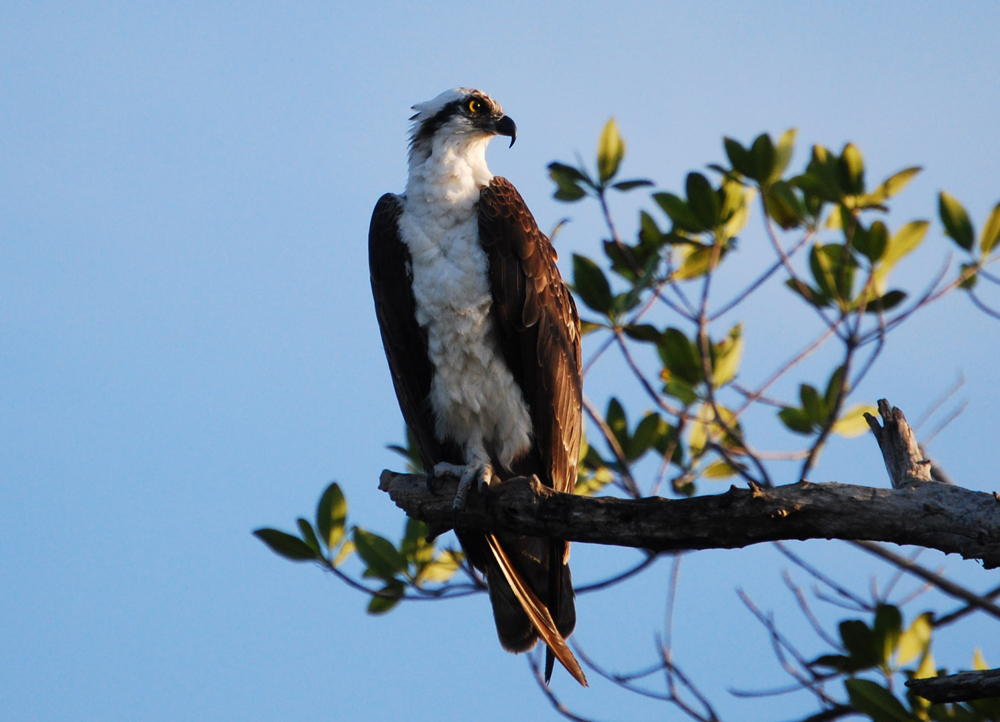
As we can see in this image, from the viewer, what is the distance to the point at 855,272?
17.5 ft

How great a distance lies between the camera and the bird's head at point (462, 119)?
207 inches

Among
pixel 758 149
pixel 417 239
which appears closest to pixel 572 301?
pixel 417 239

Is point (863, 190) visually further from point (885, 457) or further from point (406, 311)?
point (406, 311)

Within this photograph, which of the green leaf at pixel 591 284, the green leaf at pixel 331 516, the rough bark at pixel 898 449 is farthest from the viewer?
the green leaf at pixel 591 284

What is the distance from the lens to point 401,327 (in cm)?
482

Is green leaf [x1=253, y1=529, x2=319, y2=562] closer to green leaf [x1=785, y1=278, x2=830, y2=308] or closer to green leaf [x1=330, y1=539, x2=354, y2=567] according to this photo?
green leaf [x1=330, y1=539, x2=354, y2=567]

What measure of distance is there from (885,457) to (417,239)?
7.87 feet

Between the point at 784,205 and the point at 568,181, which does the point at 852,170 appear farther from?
the point at 568,181

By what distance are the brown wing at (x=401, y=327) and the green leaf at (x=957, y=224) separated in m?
2.99

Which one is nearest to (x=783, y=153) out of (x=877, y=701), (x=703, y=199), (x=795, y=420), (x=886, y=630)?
(x=703, y=199)

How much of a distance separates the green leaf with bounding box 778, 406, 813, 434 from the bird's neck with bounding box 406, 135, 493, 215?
2.14 metres

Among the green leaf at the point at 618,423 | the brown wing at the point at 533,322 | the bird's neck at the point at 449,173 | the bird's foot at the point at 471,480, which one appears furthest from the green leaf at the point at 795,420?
the bird's neck at the point at 449,173

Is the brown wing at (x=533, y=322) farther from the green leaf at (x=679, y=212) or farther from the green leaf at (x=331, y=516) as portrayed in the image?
the green leaf at (x=331, y=516)

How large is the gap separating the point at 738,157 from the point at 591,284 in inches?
42.6
